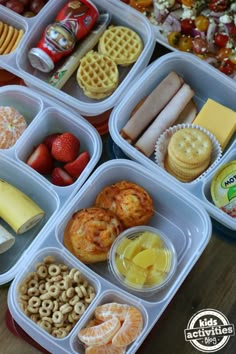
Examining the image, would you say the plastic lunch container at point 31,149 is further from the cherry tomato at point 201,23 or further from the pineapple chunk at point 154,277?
the cherry tomato at point 201,23

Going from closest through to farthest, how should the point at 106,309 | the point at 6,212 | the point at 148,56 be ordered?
1. the point at 106,309
2. the point at 6,212
3. the point at 148,56

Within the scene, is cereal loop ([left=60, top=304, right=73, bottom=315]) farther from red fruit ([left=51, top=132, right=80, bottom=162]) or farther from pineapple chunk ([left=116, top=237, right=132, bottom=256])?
red fruit ([left=51, top=132, right=80, bottom=162])

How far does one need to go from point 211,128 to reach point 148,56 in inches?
9.1

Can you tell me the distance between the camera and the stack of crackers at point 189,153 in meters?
1.24

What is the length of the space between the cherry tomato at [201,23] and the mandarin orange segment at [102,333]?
2.29 ft

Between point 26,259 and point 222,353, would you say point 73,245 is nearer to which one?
point 26,259

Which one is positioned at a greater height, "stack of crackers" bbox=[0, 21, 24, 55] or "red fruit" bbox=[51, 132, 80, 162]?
"stack of crackers" bbox=[0, 21, 24, 55]

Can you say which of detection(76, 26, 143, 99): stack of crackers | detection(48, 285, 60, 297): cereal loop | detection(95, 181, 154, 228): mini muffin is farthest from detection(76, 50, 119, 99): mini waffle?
detection(48, 285, 60, 297): cereal loop

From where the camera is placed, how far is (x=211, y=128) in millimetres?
1312

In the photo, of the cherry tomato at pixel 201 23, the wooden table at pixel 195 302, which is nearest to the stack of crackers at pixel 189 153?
the wooden table at pixel 195 302

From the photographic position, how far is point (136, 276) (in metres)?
1.16

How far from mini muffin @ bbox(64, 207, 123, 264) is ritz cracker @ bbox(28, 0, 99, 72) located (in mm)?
398

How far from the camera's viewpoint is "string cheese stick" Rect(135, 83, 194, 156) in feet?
4.31

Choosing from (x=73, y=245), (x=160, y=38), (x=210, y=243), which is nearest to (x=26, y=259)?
(x=73, y=245)
